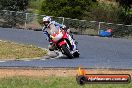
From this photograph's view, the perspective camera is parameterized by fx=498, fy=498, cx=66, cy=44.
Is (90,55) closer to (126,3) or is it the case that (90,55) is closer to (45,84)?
(45,84)

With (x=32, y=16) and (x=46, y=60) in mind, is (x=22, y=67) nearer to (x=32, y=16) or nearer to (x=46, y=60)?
(x=46, y=60)

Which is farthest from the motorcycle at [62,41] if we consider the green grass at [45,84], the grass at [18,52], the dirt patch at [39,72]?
the green grass at [45,84]

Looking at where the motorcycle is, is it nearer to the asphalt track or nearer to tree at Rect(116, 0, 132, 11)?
the asphalt track

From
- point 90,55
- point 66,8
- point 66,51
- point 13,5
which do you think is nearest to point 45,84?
point 66,51

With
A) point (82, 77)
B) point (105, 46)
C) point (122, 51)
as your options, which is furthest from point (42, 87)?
point (105, 46)

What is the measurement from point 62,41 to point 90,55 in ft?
5.68

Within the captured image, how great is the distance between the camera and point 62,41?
20.4 meters

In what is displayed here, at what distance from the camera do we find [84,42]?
92.1 feet

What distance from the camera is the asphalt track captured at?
667 inches

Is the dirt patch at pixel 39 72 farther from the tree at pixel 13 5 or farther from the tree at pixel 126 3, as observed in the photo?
the tree at pixel 13 5

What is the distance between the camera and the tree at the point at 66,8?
3628 centimetres

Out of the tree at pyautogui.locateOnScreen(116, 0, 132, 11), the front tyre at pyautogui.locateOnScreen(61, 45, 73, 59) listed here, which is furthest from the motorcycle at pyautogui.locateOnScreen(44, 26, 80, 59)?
the tree at pyautogui.locateOnScreen(116, 0, 132, 11)

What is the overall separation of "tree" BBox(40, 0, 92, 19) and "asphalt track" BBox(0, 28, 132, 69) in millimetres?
3308

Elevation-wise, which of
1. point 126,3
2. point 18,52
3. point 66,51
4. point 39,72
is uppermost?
point 39,72
